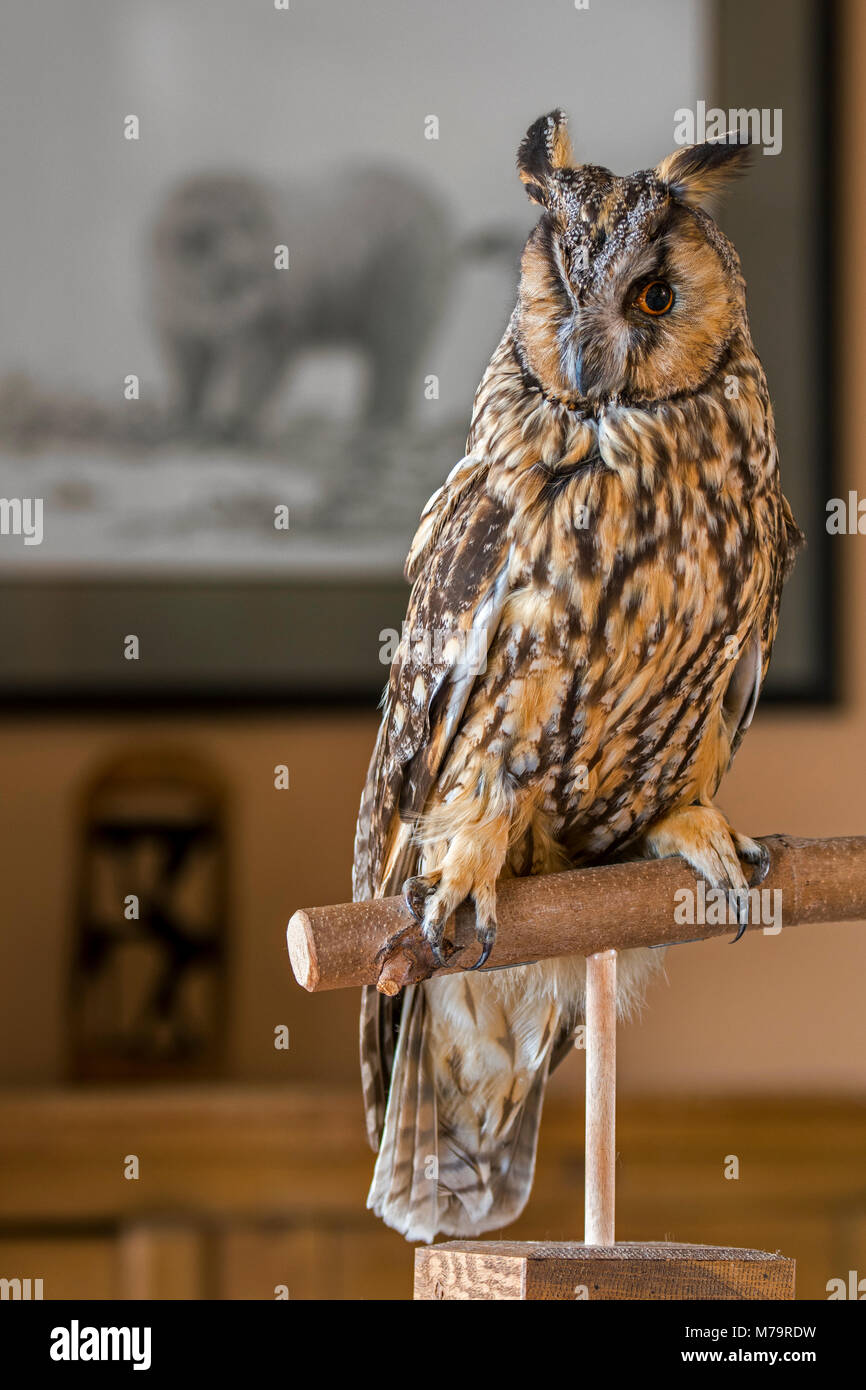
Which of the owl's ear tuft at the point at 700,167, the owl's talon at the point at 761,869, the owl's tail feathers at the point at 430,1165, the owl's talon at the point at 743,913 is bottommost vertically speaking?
the owl's tail feathers at the point at 430,1165

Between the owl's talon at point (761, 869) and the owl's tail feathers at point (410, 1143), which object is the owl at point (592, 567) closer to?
the owl's talon at point (761, 869)

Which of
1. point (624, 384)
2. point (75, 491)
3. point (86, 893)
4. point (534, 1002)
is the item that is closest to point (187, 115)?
point (75, 491)

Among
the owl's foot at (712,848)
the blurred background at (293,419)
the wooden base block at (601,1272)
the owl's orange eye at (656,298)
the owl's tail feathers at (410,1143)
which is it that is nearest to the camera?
the wooden base block at (601,1272)

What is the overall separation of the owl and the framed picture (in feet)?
3.56

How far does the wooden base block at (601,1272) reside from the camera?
849 mm

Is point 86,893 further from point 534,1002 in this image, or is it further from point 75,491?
point 534,1002

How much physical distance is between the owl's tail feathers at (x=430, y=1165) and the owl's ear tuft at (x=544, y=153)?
→ 0.68 metres

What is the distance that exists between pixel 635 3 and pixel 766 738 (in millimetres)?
1195

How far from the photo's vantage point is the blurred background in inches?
84.1

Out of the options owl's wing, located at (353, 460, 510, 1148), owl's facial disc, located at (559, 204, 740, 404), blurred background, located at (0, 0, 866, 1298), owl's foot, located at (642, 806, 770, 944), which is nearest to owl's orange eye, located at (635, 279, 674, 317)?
owl's facial disc, located at (559, 204, 740, 404)

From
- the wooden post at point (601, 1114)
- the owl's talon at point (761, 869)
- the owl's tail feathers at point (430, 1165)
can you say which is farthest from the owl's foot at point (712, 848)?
the owl's tail feathers at point (430, 1165)

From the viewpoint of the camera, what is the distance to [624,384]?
967 mm

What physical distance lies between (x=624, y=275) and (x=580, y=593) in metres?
0.22

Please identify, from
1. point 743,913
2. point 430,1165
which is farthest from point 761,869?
point 430,1165
